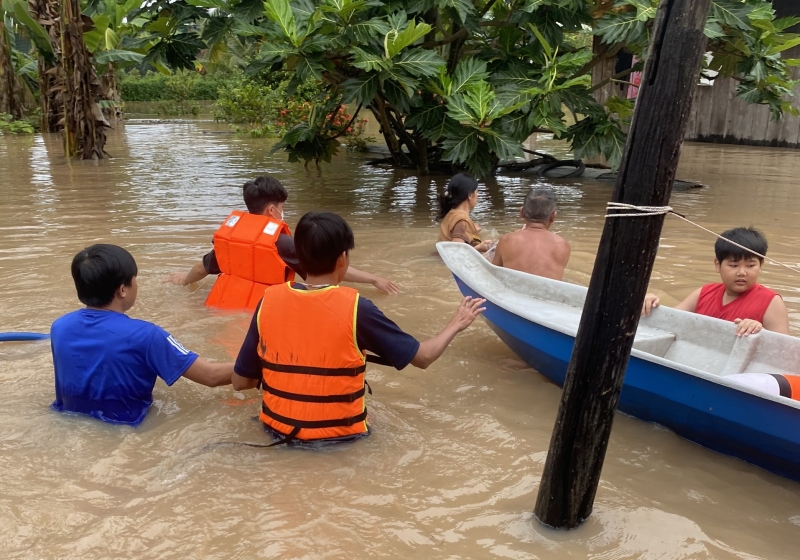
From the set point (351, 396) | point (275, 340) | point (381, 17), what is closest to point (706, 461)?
point (351, 396)

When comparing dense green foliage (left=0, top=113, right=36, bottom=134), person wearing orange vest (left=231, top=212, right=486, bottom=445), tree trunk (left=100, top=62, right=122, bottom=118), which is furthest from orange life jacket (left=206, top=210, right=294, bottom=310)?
dense green foliage (left=0, top=113, right=36, bottom=134)

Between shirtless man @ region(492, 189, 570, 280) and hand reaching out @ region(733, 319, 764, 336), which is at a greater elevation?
shirtless man @ region(492, 189, 570, 280)

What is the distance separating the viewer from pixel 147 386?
3602 millimetres

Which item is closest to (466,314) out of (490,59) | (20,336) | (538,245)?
(538,245)

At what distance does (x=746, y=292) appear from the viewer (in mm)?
4051

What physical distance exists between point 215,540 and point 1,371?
2.22m

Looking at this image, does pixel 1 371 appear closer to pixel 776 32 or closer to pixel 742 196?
pixel 776 32

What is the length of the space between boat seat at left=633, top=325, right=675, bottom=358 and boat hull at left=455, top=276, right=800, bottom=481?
1.39 ft

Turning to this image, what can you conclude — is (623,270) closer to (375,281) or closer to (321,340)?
(321,340)

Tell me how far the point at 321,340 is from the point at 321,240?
1.40ft

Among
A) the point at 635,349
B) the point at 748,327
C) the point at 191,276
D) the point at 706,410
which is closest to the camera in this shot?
the point at 706,410

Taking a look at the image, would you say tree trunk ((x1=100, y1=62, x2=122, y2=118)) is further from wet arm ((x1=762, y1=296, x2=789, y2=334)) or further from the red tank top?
wet arm ((x1=762, y1=296, x2=789, y2=334))

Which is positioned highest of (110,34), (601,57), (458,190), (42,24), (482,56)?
(42,24)

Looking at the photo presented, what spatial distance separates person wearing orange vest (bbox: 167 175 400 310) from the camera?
4883mm
